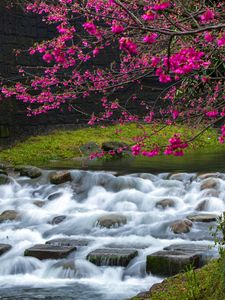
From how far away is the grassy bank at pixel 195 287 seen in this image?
4.76 meters

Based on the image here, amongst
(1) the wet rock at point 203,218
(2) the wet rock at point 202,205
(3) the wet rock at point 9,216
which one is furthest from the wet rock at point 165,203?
(3) the wet rock at point 9,216

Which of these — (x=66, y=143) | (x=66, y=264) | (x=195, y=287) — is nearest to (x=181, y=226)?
(x=66, y=264)

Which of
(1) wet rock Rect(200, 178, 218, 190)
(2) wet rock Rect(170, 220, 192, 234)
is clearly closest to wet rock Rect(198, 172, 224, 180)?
(1) wet rock Rect(200, 178, 218, 190)

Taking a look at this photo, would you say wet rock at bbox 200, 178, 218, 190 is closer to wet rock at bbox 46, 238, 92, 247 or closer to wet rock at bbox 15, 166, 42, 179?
wet rock at bbox 46, 238, 92, 247

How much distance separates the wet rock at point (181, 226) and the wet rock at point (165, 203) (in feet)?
4.08

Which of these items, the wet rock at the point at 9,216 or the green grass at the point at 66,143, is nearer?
the wet rock at the point at 9,216

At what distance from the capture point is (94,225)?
949 cm

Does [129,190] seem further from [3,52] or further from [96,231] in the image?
[3,52]

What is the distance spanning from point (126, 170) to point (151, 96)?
9025 millimetres

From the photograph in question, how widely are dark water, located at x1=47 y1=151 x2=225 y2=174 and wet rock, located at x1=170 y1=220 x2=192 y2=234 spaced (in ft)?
12.5

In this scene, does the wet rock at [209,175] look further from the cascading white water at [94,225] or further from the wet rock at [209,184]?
the wet rock at [209,184]

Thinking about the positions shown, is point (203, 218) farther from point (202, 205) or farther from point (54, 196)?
point (54, 196)

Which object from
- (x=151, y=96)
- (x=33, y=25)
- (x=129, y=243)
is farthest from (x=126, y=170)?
(x=151, y=96)

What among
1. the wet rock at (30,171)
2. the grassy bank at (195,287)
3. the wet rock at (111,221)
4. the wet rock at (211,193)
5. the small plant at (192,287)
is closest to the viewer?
the grassy bank at (195,287)
